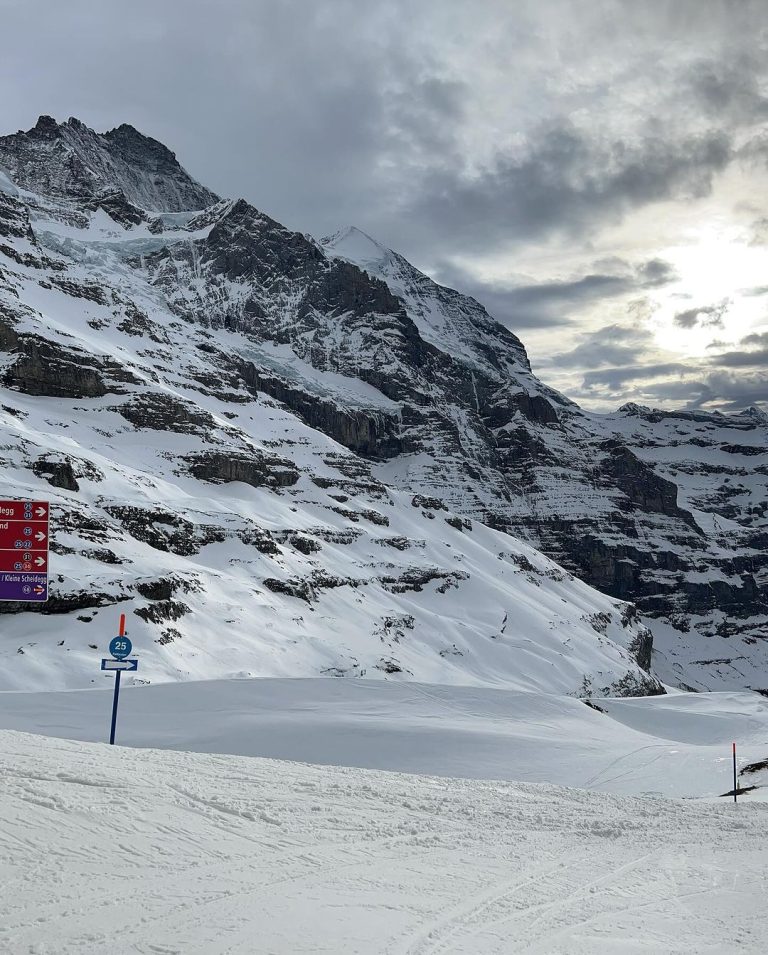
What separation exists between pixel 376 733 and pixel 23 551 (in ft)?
41.5

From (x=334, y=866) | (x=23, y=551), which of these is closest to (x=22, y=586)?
(x=23, y=551)

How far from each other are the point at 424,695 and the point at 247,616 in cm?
2729

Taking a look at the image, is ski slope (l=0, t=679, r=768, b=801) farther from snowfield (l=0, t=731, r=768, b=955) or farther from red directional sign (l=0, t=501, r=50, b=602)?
snowfield (l=0, t=731, r=768, b=955)

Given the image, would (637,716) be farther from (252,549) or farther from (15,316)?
(15,316)

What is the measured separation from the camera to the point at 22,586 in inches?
676

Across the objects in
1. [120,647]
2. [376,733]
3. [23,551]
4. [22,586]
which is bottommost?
[376,733]

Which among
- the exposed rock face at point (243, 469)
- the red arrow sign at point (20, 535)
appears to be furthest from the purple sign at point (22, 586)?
the exposed rock face at point (243, 469)

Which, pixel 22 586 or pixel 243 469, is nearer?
pixel 22 586

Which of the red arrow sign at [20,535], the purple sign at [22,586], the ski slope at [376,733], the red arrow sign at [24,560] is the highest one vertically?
the red arrow sign at [20,535]

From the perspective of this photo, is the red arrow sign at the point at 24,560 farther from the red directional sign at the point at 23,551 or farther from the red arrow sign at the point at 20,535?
the red arrow sign at the point at 20,535

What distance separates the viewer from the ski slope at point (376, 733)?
75.7ft

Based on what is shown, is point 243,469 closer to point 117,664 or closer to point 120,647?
point 117,664

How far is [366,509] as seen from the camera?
101 meters

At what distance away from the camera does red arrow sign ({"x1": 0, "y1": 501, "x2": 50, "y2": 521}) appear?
17422 mm
